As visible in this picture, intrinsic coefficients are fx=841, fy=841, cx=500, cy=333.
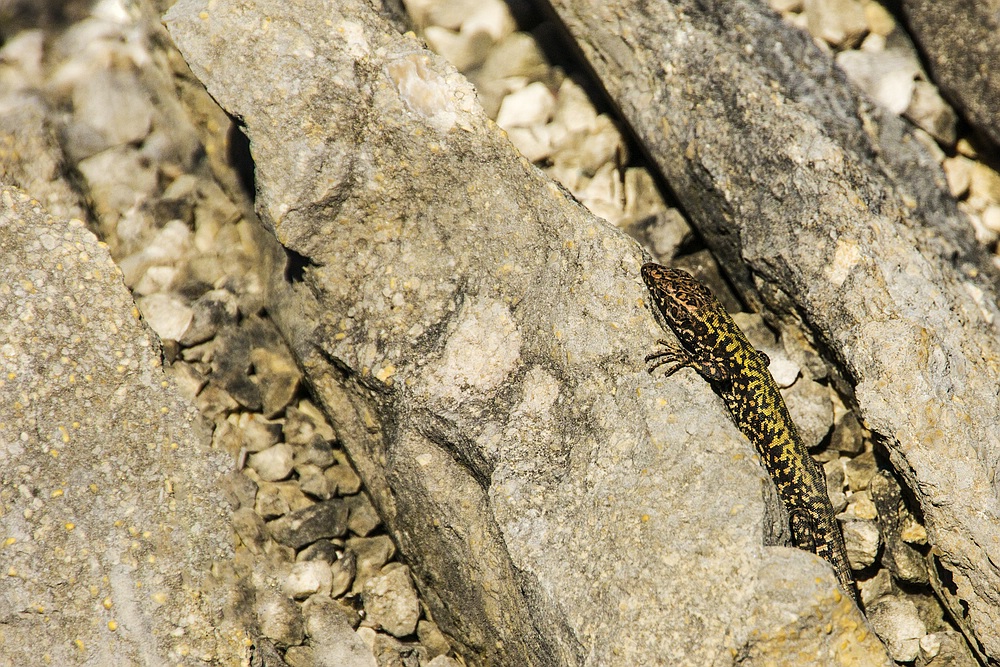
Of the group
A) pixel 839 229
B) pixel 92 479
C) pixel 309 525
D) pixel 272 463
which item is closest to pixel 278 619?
pixel 309 525

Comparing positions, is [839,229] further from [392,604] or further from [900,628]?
[392,604]

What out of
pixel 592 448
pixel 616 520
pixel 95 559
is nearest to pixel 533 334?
pixel 592 448

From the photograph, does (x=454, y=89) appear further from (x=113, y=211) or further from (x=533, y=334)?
(x=113, y=211)

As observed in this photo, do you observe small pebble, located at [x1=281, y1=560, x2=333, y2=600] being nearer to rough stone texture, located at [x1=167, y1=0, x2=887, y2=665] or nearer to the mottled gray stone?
the mottled gray stone

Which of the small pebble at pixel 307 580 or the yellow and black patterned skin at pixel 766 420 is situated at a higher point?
the yellow and black patterned skin at pixel 766 420

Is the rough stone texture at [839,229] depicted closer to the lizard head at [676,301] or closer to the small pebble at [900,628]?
the small pebble at [900,628]

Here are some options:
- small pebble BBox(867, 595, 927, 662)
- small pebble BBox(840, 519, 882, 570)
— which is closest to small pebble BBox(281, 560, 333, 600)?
small pebble BBox(840, 519, 882, 570)

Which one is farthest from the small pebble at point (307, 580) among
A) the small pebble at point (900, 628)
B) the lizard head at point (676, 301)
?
the small pebble at point (900, 628)
